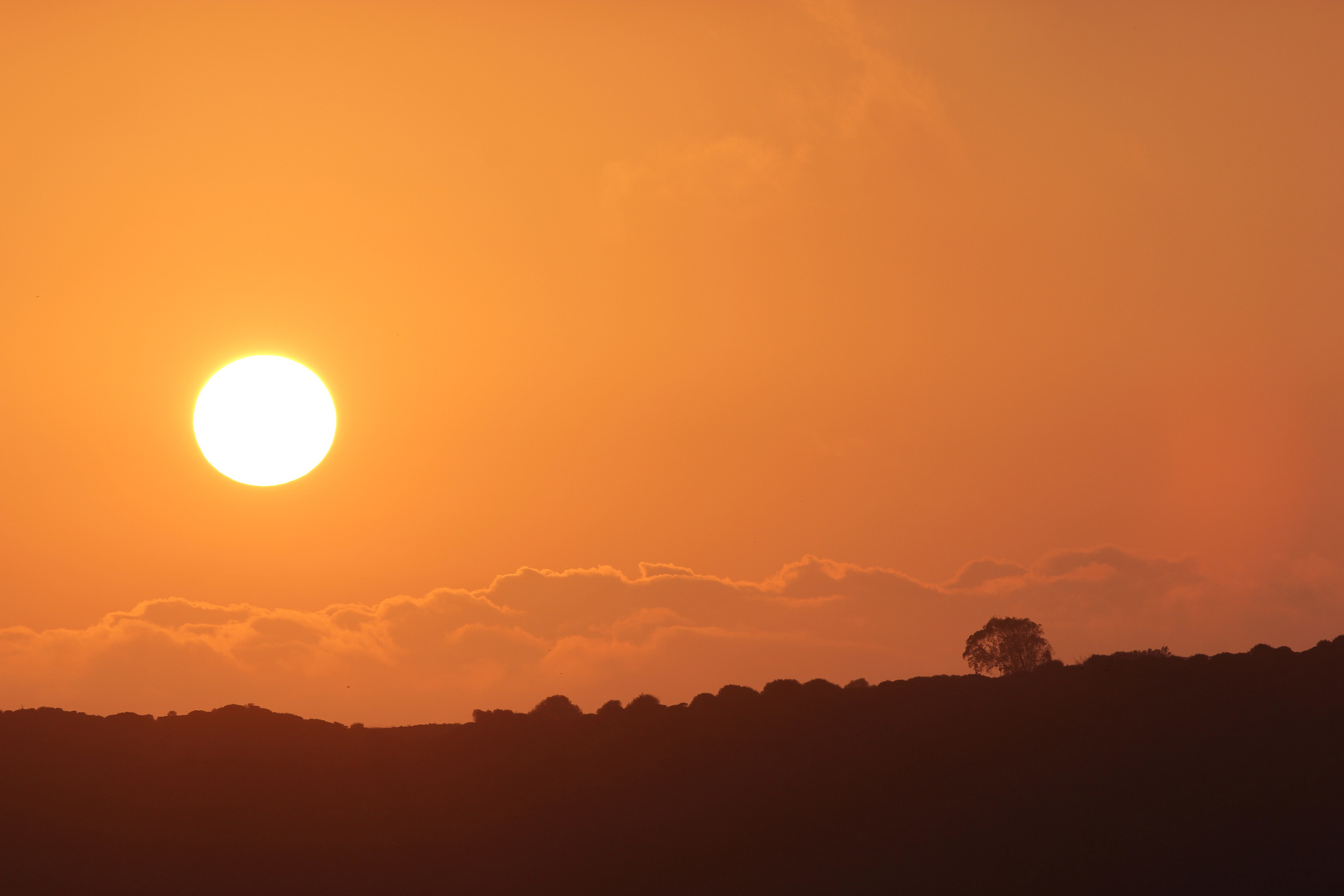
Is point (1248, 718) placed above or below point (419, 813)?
above

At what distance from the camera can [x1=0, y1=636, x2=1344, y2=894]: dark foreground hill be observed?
217 ft

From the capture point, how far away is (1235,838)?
64125 millimetres

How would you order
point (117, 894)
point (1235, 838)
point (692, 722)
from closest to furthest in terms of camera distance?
point (1235, 838), point (117, 894), point (692, 722)

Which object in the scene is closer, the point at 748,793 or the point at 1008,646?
the point at 748,793

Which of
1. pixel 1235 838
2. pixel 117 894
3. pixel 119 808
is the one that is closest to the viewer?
pixel 1235 838

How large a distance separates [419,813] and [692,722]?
1737 cm

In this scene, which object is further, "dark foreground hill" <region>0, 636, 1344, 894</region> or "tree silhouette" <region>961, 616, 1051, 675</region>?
"tree silhouette" <region>961, 616, 1051, 675</region>

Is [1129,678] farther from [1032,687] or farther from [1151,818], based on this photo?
[1151,818]

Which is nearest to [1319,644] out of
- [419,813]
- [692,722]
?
[692,722]

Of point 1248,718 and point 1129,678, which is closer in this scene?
point 1248,718

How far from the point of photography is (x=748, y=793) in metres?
74.3

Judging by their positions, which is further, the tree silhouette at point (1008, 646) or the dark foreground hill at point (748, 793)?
the tree silhouette at point (1008, 646)

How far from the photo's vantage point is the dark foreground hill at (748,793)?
6612 centimetres

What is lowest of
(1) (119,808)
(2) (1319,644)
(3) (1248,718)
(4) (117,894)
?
(4) (117,894)
